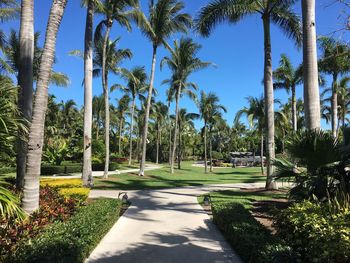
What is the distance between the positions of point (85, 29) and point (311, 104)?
11932mm

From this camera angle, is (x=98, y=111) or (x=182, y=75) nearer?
(x=182, y=75)

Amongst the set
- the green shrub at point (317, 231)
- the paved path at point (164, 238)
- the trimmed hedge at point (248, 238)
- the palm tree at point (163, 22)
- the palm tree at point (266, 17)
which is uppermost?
the palm tree at point (163, 22)

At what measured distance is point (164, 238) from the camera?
7555 mm

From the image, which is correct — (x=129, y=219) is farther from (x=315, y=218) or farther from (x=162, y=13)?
(x=162, y=13)

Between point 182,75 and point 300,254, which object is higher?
point 182,75

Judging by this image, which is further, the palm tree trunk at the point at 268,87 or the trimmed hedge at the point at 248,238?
the palm tree trunk at the point at 268,87

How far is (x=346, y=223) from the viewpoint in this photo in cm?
465

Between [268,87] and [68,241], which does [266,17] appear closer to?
[268,87]

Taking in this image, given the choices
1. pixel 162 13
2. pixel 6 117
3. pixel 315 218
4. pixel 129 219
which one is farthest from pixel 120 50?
pixel 315 218

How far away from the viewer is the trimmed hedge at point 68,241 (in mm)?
4551

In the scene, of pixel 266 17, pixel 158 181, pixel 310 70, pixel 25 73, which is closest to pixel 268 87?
pixel 266 17

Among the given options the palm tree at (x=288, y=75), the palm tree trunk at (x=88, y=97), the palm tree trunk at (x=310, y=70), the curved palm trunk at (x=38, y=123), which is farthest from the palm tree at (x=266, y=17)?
the palm tree at (x=288, y=75)

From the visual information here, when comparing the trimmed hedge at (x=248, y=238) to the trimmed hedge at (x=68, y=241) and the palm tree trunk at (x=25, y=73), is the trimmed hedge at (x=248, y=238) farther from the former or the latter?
the palm tree trunk at (x=25, y=73)

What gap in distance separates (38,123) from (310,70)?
6182 mm
